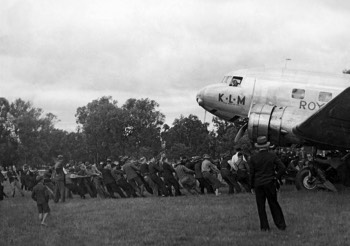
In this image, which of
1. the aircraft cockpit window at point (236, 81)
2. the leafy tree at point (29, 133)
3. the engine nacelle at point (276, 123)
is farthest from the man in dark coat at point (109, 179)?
the leafy tree at point (29, 133)

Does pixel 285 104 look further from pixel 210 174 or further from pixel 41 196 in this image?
pixel 41 196

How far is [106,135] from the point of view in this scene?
78.8 meters

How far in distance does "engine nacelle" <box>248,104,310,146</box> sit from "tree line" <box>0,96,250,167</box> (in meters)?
39.1

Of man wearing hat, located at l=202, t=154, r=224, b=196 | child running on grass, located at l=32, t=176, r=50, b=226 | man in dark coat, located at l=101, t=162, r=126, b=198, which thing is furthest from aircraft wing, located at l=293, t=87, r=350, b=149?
child running on grass, located at l=32, t=176, r=50, b=226

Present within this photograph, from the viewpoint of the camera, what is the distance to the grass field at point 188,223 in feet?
31.3

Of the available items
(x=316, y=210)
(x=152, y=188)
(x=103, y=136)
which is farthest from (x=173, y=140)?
(x=316, y=210)

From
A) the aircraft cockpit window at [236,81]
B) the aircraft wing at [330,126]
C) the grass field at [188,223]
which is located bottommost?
the grass field at [188,223]

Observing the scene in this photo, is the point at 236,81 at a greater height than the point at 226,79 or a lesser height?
lesser

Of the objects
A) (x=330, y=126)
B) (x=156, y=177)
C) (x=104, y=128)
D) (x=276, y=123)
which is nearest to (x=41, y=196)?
(x=156, y=177)

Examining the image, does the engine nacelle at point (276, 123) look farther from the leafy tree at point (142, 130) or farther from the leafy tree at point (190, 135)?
the leafy tree at point (142, 130)

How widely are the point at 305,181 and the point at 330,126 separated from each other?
2684mm

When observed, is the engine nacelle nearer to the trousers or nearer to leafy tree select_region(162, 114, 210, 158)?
the trousers

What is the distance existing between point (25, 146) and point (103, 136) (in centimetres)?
1454

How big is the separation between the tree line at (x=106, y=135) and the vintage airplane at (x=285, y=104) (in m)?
37.3
